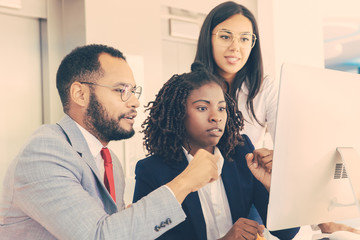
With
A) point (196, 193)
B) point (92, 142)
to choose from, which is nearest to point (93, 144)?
point (92, 142)

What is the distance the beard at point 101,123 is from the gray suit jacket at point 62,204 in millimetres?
190

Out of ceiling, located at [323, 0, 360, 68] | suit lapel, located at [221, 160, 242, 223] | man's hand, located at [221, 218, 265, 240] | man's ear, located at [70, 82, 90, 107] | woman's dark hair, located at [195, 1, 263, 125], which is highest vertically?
ceiling, located at [323, 0, 360, 68]

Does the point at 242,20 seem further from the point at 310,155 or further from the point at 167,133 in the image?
the point at 310,155

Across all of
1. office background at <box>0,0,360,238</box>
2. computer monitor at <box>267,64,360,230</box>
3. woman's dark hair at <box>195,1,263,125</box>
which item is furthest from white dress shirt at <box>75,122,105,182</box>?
office background at <box>0,0,360,238</box>

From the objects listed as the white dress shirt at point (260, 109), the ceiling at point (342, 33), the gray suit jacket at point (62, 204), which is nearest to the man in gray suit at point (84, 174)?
the gray suit jacket at point (62, 204)

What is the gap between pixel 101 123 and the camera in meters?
1.46

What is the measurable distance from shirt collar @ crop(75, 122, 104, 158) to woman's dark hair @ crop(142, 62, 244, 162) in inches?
9.0

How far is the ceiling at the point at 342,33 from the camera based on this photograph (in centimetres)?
586

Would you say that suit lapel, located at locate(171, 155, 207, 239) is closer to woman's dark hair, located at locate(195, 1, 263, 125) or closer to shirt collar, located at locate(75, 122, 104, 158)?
shirt collar, located at locate(75, 122, 104, 158)

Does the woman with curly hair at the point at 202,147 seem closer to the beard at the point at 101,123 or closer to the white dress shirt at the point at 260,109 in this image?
the beard at the point at 101,123

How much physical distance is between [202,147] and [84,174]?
1.60 ft

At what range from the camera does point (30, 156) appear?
1173mm

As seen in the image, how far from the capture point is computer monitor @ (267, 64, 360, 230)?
1087 millimetres

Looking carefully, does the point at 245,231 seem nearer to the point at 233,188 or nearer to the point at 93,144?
the point at 233,188
